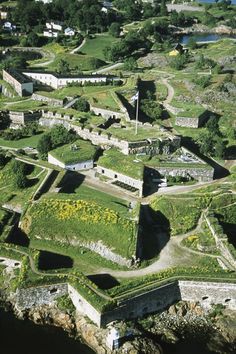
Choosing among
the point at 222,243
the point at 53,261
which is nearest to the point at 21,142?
the point at 53,261

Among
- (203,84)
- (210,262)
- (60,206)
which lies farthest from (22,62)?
(210,262)

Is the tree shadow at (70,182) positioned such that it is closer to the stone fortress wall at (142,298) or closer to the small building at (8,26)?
the stone fortress wall at (142,298)

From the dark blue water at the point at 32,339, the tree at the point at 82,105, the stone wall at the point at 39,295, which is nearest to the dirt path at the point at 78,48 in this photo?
the tree at the point at 82,105

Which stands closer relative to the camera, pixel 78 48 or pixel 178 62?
pixel 178 62

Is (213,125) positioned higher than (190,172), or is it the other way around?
(190,172)

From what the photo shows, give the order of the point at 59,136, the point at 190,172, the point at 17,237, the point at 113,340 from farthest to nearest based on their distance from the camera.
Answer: the point at 59,136 < the point at 190,172 < the point at 17,237 < the point at 113,340

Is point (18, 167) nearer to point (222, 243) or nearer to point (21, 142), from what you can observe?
point (21, 142)
